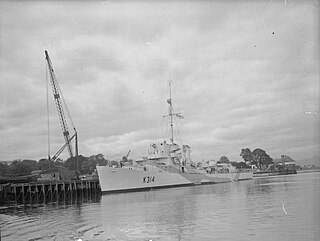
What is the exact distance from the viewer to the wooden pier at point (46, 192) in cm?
3944

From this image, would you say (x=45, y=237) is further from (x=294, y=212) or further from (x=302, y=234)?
(x=294, y=212)

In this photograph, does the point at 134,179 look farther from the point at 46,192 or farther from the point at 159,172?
the point at 46,192

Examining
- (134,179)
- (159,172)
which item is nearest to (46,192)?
(134,179)

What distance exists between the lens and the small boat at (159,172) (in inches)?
1890

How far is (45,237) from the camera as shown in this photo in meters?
13.8

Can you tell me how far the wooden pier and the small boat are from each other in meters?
2.85

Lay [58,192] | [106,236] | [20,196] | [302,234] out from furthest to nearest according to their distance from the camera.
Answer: [58,192]
[20,196]
[106,236]
[302,234]

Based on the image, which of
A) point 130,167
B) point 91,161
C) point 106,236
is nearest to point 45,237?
point 106,236

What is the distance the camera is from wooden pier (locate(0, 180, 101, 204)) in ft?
129

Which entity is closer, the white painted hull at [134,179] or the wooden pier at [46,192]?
the wooden pier at [46,192]

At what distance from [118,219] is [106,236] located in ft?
18.4

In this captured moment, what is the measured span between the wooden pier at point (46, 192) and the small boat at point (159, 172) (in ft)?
9.36

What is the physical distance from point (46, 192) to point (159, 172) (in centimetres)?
1645

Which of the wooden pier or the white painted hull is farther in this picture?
the white painted hull
